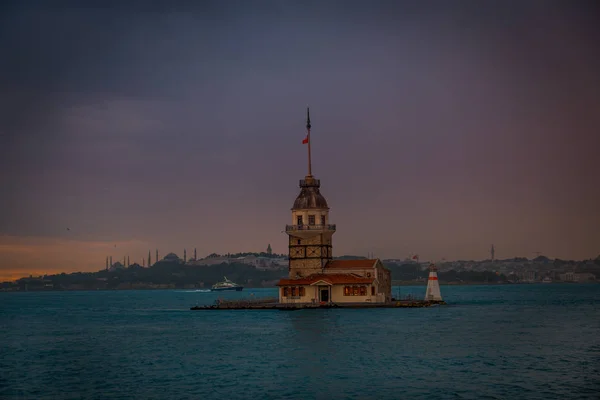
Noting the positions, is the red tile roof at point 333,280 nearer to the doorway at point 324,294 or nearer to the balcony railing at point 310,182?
the doorway at point 324,294

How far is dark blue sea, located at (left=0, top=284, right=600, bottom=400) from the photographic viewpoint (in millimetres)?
45188

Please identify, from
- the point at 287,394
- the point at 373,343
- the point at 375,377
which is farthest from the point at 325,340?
the point at 287,394

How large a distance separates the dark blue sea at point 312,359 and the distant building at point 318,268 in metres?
9.76

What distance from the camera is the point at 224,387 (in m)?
46.6

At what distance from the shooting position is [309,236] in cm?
10525

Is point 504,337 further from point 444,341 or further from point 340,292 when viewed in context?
point 340,292

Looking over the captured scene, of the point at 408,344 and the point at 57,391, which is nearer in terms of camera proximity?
the point at 57,391

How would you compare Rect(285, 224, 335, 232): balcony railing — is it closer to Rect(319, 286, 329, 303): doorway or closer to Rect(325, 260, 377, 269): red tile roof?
Rect(325, 260, 377, 269): red tile roof

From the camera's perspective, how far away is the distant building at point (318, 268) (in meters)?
102

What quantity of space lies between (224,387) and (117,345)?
24.9 meters

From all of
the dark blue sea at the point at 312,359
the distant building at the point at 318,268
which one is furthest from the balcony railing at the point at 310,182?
the dark blue sea at the point at 312,359

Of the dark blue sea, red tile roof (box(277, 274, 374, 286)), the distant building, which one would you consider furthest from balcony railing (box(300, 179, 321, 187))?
the dark blue sea

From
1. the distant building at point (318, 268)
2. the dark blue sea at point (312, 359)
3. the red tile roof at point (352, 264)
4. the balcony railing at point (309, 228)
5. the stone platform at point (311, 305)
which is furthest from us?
the balcony railing at point (309, 228)

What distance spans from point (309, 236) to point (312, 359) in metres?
48.7
